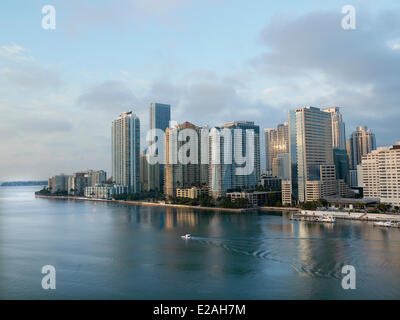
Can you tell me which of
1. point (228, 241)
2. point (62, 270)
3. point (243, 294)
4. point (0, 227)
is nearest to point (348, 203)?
point (228, 241)

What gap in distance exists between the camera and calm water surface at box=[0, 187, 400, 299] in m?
7.53

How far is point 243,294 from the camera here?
24.0 feet

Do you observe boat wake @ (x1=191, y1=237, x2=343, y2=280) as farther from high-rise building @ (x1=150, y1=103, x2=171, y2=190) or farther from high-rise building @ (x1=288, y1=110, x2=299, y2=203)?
high-rise building @ (x1=150, y1=103, x2=171, y2=190)

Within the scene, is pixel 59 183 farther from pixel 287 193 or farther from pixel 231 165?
pixel 287 193

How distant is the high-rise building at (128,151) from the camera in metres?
40.7

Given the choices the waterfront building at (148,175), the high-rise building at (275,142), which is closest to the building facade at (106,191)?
the waterfront building at (148,175)

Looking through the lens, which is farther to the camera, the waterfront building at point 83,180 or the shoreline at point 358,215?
the waterfront building at point 83,180

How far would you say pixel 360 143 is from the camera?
4219 centimetres

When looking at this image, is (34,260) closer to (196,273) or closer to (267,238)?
(196,273)

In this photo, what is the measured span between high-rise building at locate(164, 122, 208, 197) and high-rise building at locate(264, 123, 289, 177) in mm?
12997

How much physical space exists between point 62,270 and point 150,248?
3209 millimetres

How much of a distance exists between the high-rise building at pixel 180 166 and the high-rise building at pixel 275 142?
42.6 feet

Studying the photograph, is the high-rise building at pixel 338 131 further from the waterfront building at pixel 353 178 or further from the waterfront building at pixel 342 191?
the waterfront building at pixel 342 191

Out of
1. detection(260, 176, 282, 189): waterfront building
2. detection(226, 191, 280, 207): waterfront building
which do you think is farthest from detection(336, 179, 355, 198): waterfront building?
detection(260, 176, 282, 189): waterfront building
